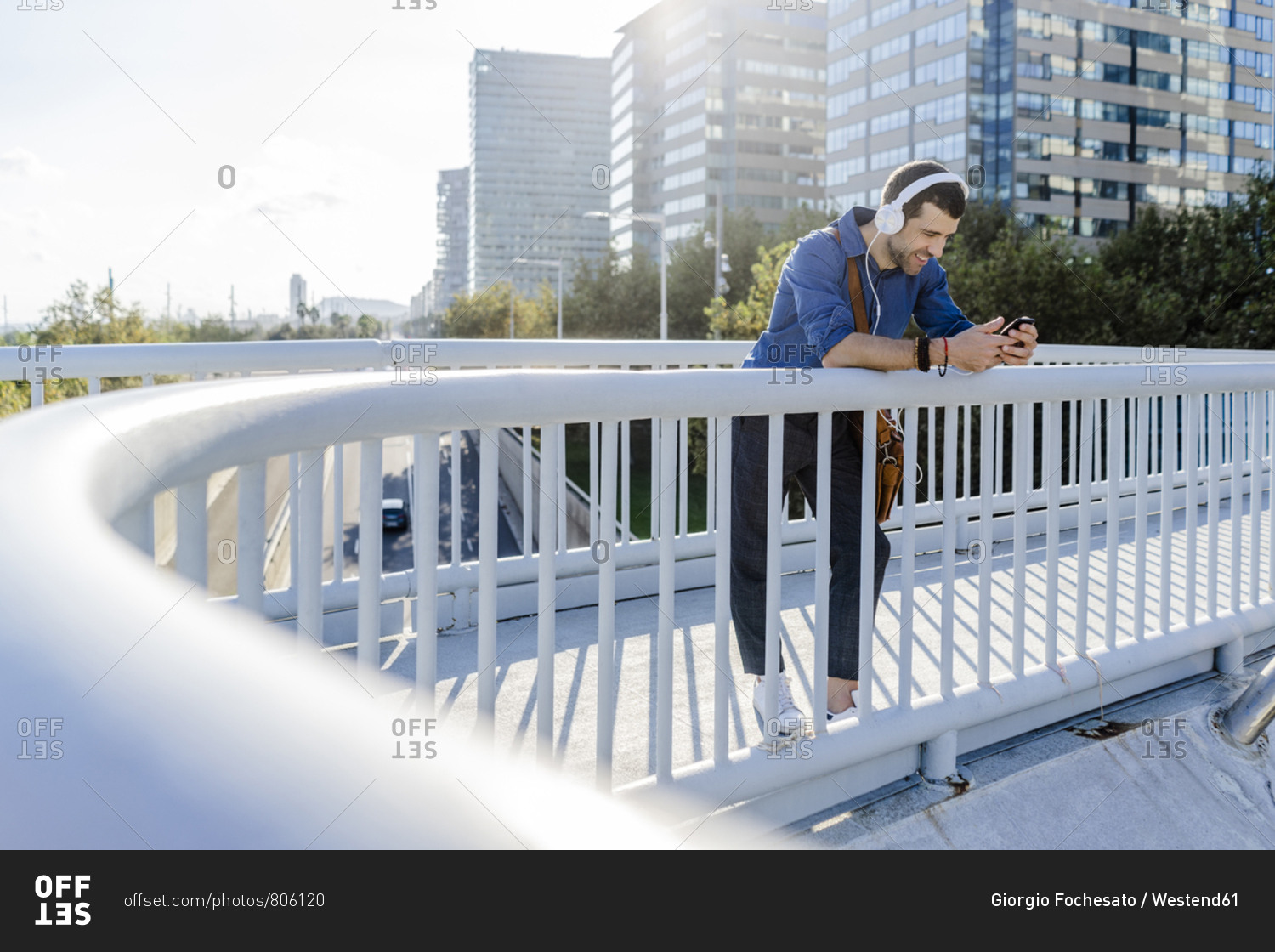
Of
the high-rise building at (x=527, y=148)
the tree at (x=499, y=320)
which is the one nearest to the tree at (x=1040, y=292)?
the tree at (x=499, y=320)

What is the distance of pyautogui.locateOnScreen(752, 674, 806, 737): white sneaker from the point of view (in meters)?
2.60

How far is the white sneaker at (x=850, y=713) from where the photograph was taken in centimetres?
281

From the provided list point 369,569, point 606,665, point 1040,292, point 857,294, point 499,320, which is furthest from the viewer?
point 499,320

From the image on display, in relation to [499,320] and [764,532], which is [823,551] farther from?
[499,320]

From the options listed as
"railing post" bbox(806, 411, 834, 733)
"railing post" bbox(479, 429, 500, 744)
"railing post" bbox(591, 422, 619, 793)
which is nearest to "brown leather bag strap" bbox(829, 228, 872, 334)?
"railing post" bbox(806, 411, 834, 733)

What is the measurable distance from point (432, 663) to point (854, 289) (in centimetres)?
194

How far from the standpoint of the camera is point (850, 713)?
291 cm

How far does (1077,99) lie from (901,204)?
271 feet

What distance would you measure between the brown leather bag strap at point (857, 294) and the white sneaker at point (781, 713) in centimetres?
113

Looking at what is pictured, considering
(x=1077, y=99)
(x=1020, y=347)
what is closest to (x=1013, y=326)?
(x=1020, y=347)

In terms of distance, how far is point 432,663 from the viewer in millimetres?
1953

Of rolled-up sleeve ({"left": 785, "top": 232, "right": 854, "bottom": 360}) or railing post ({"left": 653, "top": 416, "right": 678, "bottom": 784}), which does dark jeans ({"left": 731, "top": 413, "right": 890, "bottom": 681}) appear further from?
railing post ({"left": 653, "top": 416, "right": 678, "bottom": 784})
